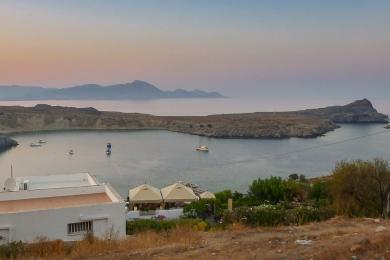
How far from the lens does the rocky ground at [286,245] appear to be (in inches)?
191

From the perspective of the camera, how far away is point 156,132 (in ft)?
285

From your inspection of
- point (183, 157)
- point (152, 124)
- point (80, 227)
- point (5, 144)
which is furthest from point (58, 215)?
point (152, 124)

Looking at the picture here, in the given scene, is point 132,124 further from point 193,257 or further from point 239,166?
point 193,257

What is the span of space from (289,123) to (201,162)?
39350mm

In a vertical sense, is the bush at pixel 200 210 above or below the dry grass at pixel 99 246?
below

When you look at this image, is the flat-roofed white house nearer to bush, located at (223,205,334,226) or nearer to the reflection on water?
bush, located at (223,205,334,226)

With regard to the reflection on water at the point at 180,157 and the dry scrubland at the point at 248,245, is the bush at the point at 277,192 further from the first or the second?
the dry scrubland at the point at 248,245

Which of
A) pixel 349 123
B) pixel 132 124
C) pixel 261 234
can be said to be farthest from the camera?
pixel 349 123

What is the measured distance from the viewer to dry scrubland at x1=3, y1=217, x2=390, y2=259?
4941 millimetres

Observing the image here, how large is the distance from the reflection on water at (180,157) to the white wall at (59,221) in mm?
17921

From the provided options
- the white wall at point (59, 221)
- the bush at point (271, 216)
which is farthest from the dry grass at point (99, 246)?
the white wall at point (59, 221)

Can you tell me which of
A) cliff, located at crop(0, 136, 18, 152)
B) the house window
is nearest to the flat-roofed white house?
the house window

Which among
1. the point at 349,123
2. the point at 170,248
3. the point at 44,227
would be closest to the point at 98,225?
the point at 44,227

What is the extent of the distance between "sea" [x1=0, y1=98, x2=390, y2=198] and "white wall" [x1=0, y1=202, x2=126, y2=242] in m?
17.6
